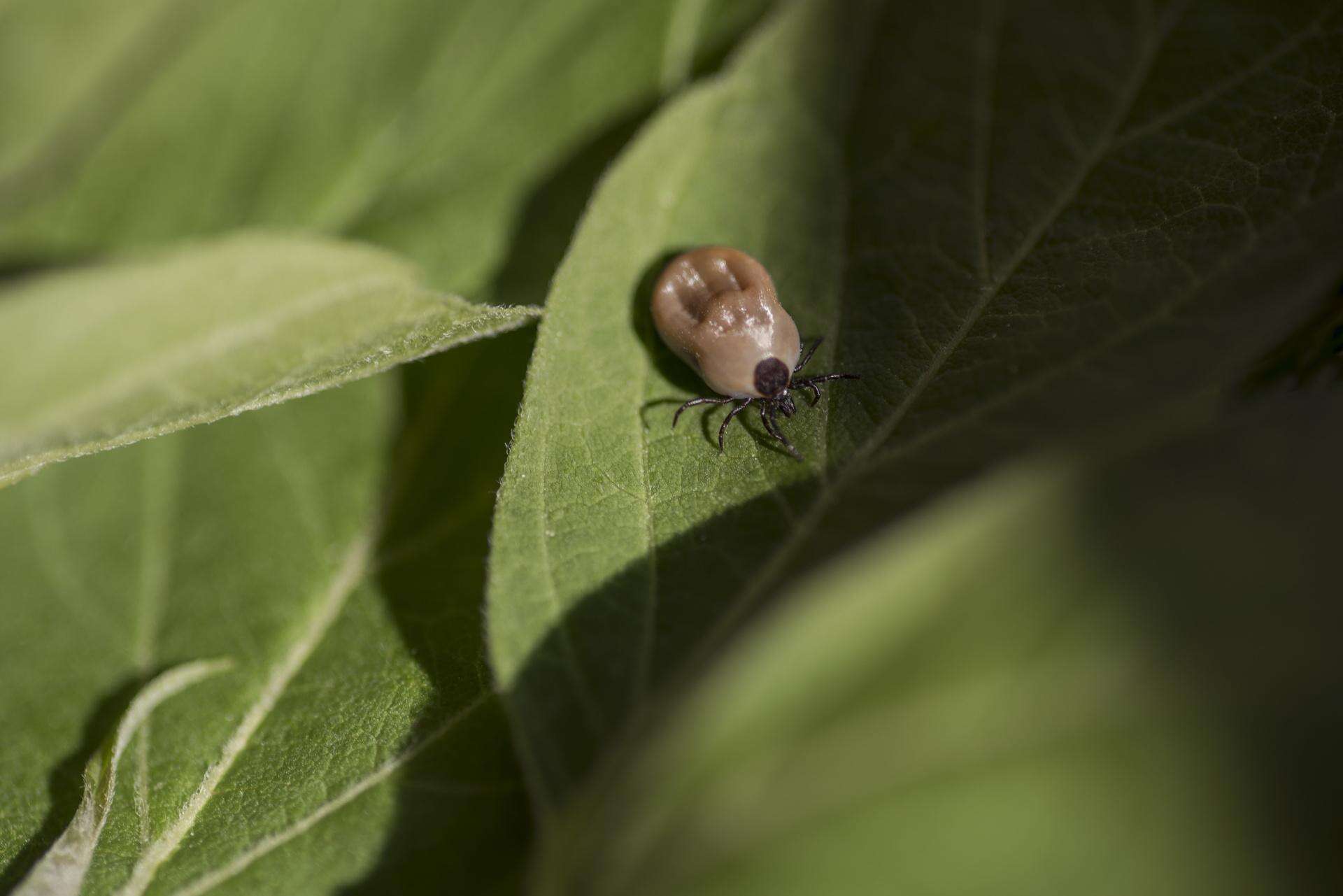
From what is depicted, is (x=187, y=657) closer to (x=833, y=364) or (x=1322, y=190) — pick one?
(x=833, y=364)

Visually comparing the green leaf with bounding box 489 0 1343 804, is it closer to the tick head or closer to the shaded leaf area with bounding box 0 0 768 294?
the tick head

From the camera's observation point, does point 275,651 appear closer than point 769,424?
No

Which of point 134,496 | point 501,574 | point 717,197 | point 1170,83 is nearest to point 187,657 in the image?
point 134,496

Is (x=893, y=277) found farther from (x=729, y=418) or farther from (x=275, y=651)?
(x=275, y=651)

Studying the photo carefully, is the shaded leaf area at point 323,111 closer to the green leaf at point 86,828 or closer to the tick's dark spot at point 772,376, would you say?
the tick's dark spot at point 772,376

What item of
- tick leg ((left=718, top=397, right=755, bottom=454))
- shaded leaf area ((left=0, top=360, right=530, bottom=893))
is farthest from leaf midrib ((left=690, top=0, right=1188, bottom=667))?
shaded leaf area ((left=0, top=360, right=530, bottom=893))

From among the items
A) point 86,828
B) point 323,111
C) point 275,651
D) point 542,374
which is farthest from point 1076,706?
point 323,111
